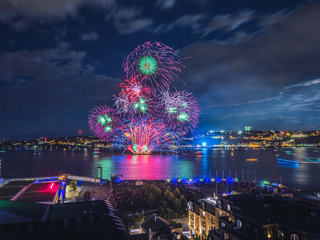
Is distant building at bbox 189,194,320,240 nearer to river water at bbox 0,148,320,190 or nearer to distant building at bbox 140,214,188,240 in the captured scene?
distant building at bbox 140,214,188,240

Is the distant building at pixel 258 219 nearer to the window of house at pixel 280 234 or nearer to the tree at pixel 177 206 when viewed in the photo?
the window of house at pixel 280 234

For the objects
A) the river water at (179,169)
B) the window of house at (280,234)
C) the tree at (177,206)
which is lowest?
the river water at (179,169)

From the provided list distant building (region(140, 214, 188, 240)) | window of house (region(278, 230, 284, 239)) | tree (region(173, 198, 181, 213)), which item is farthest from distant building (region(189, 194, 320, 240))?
tree (region(173, 198, 181, 213))

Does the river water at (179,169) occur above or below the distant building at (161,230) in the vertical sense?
below

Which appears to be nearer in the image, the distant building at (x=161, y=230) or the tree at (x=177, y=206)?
the distant building at (x=161, y=230)

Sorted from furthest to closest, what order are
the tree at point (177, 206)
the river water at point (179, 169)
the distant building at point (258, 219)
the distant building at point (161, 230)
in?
1. the river water at point (179, 169)
2. the tree at point (177, 206)
3. the distant building at point (161, 230)
4. the distant building at point (258, 219)

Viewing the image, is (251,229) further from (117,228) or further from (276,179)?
(276,179)

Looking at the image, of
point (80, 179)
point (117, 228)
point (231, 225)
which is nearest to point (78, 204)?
point (117, 228)

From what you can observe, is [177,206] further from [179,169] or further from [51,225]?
[179,169]

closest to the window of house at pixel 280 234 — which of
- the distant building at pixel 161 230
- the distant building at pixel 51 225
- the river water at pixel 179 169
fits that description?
the distant building at pixel 161 230
